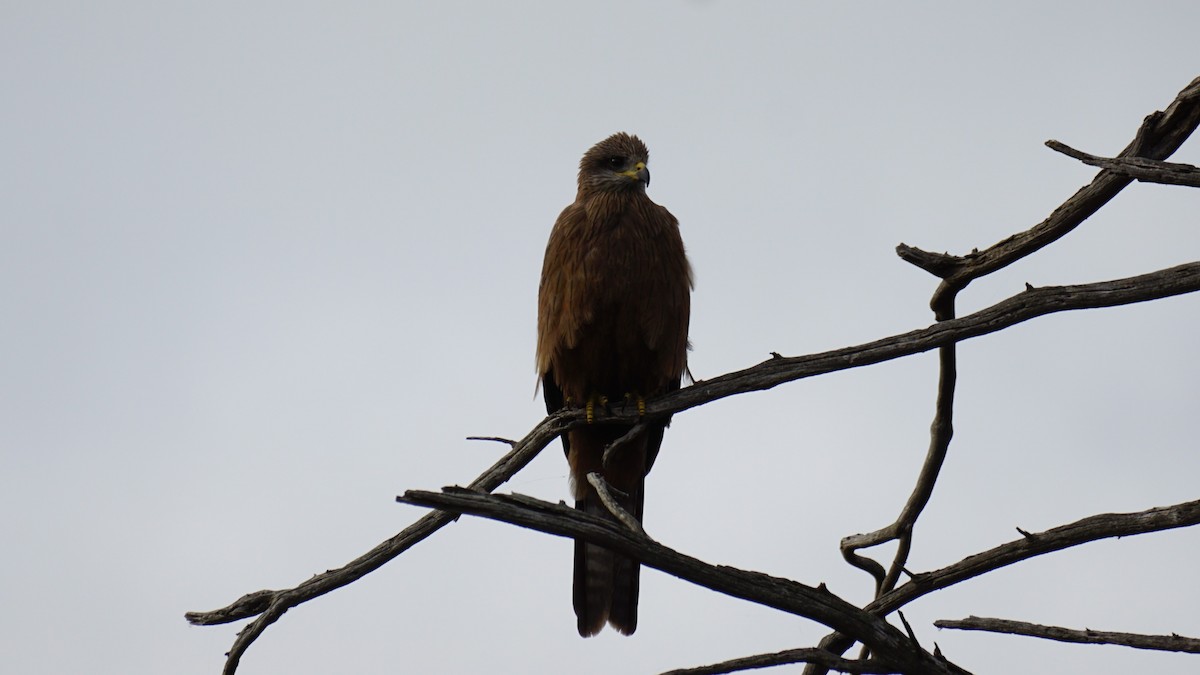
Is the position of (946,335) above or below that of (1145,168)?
below

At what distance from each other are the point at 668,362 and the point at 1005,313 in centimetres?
180

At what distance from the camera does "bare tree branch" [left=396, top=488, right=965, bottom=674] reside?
10.8 feet

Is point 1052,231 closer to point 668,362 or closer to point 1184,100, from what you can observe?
point 1184,100

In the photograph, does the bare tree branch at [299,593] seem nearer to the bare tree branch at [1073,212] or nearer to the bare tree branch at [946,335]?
the bare tree branch at [946,335]

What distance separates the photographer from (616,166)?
6066 mm

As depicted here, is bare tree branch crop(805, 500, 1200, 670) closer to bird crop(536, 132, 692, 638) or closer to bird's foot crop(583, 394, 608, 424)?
bird crop(536, 132, 692, 638)

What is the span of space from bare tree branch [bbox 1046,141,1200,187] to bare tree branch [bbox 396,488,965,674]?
159 cm

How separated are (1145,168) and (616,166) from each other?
9.32 ft

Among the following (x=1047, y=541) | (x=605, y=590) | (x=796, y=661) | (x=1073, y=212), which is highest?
(x=1073, y=212)

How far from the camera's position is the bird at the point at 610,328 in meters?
5.36

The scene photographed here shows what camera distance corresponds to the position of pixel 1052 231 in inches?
164

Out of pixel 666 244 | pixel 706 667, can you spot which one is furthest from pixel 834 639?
pixel 666 244

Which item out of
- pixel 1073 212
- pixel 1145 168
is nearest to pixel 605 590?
pixel 1073 212

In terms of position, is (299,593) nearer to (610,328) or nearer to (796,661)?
(796,661)
